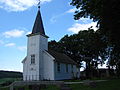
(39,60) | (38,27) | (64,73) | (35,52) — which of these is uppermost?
(38,27)

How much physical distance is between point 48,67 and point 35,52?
389 centimetres

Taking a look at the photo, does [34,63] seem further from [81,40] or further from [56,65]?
[81,40]

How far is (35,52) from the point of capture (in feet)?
127

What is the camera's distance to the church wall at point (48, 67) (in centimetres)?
3788

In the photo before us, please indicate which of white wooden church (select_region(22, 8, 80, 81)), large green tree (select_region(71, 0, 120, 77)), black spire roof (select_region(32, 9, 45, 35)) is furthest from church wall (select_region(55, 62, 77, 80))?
large green tree (select_region(71, 0, 120, 77))

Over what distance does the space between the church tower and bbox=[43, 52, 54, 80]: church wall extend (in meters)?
0.72

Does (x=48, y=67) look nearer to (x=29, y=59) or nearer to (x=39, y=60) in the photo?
(x=39, y=60)

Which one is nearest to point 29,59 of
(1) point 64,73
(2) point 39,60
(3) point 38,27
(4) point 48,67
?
(2) point 39,60

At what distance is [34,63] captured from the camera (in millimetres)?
38531

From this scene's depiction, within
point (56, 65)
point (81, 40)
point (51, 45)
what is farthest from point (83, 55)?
point (56, 65)

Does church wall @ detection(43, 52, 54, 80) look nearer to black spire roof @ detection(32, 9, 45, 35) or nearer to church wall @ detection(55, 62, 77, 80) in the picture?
church wall @ detection(55, 62, 77, 80)

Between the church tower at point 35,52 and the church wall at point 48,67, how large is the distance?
2.38ft

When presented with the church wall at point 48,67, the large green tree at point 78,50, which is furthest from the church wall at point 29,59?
the large green tree at point 78,50

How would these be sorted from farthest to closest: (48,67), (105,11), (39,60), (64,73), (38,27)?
(64,73) → (38,27) → (48,67) → (39,60) → (105,11)
